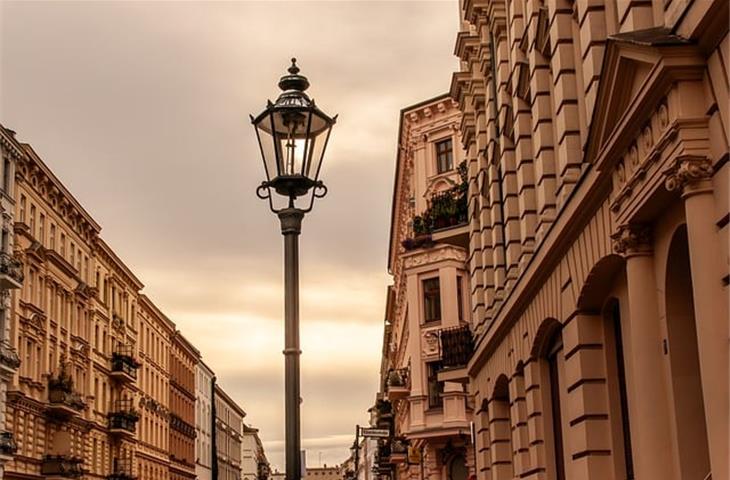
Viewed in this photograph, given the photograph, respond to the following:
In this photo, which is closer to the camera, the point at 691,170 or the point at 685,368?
the point at 691,170

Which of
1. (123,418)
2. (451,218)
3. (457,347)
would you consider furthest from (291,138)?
(123,418)

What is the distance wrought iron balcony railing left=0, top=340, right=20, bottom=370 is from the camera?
151 feet

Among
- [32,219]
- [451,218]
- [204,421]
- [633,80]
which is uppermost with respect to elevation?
[32,219]

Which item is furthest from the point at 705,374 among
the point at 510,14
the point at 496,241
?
the point at 496,241

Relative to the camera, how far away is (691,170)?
377 inches

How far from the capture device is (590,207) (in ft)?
45.6

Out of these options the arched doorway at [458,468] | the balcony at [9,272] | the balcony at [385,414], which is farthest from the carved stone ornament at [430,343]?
the balcony at [385,414]

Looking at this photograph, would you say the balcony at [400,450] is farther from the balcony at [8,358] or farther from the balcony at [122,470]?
the balcony at [8,358]

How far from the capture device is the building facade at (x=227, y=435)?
395 ft

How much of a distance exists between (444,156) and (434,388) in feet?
31.0

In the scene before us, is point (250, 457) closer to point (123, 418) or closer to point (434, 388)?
point (123, 418)

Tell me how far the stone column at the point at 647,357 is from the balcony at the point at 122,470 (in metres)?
58.6

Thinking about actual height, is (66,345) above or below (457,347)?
above

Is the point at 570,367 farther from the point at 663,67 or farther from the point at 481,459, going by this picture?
the point at 481,459
